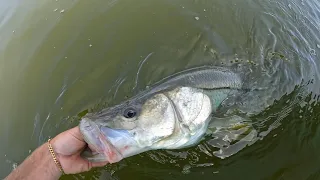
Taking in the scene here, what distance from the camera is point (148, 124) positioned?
274 centimetres

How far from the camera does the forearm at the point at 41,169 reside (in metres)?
3.01

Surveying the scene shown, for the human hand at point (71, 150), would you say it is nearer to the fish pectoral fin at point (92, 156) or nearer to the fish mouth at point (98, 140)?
the fish pectoral fin at point (92, 156)

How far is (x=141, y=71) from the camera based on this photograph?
419 centimetres

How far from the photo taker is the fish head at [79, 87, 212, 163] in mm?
2559

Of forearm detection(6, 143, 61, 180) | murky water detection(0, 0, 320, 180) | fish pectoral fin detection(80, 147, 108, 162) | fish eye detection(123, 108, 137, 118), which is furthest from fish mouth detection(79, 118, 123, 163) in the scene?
murky water detection(0, 0, 320, 180)

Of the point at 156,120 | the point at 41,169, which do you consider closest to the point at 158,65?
the point at 156,120

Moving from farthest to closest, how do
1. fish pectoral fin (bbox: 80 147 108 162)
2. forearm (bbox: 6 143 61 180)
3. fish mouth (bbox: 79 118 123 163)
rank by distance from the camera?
1. forearm (bbox: 6 143 61 180)
2. fish pectoral fin (bbox: 80 147 108 162)
3. fish mouth (bbox: 79 118 123 163)

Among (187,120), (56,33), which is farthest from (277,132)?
(56,33)

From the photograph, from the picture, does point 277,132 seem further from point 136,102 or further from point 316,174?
point 136,102

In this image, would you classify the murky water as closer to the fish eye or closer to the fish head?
the fish head

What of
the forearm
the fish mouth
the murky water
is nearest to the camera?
the fish mouth

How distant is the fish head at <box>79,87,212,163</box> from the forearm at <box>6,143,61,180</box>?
0.44 meters

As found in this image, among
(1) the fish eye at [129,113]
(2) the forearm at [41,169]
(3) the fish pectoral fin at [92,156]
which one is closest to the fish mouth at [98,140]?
(3) the fish pectoral fin at [92,156]

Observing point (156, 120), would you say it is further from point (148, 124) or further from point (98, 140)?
point (98, 140)
